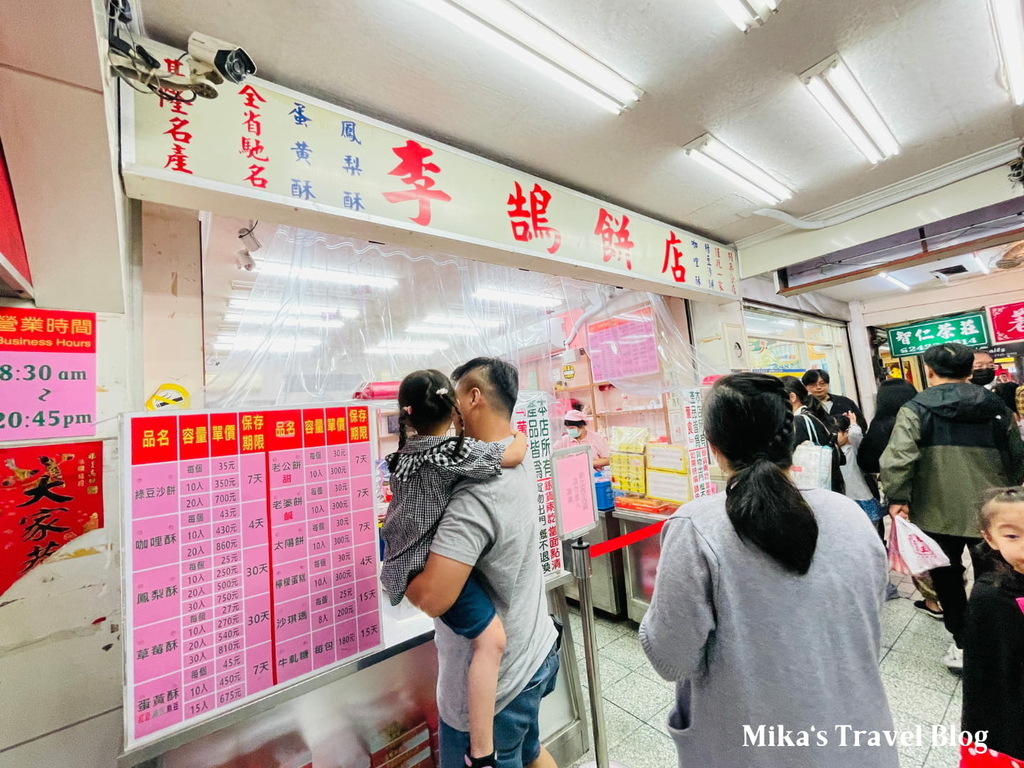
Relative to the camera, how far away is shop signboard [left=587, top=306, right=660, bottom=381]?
396cm

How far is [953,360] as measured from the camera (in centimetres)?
223

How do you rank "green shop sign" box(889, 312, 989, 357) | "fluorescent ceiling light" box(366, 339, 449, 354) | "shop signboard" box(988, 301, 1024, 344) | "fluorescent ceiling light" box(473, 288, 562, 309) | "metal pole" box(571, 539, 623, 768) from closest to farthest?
"metal pole" box(571, 539, 623, 768) → "fluorescent ceiling light" box(366, 339, 449, 354) → "fluorescent ceiling light" box(473, 288, 562, 309) → "shop signboard" box(988, 301, 1024, 344) → "green shop sign" box(889, 312, 989, 357)

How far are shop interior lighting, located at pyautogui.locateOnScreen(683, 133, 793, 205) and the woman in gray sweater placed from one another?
2.23 m

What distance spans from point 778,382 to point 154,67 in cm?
191

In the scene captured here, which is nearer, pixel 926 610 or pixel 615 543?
pixel 615 543

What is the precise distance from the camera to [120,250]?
1.28 meters

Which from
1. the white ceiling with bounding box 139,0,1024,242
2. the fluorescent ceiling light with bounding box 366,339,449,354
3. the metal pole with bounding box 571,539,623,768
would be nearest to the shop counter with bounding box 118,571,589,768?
the metal pole with bounding box 571,539,623,768

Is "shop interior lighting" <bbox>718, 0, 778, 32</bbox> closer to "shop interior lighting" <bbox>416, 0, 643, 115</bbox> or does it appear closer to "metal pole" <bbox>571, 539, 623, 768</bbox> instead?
"shop interior lighting" <bbox>416, 0, 643, 115</bbox>

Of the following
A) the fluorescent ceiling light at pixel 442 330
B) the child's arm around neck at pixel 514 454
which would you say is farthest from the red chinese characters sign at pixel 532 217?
the child's arm around neck at pixel 514 454

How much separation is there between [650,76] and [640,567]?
3.02 meters

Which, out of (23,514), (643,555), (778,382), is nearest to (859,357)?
(643,555)

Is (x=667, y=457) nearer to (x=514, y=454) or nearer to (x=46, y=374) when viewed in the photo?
(x=514, y=454)

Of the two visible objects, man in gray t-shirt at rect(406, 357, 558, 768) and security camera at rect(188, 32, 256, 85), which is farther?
security camera at rect(188, 32, 256, 85)

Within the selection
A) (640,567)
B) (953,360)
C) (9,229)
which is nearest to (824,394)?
(953,360)
